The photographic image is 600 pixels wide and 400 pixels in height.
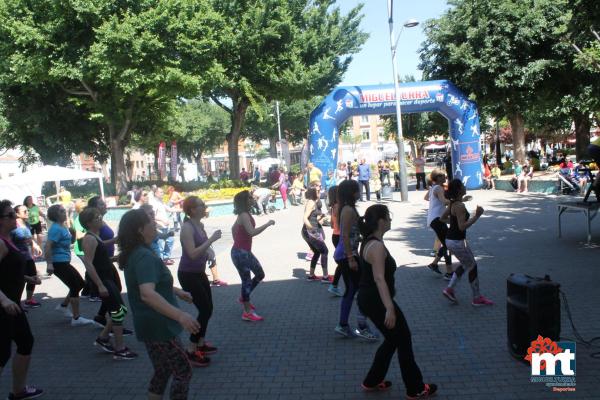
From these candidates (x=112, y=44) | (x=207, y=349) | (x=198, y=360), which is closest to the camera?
(x=198, y=360)

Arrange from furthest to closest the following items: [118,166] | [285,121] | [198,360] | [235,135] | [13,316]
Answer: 1. [285,121]
2. [235,135]
3. [118,166]
4. [198,360]
5. [13,316]

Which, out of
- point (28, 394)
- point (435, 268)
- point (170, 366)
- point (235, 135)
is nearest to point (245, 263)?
point (28, 394)

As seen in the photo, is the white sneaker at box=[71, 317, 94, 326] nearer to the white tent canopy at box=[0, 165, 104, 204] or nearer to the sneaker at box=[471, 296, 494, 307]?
the sneaker at box=[471, 296, 494, 307]

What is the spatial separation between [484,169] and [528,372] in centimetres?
2026

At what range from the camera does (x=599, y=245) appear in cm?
991

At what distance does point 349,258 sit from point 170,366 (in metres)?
2.65

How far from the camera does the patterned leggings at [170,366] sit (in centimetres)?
348

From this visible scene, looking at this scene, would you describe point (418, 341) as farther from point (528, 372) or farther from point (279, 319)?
point (279, 319)

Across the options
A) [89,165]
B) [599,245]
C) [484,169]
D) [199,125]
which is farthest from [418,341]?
[89,165]

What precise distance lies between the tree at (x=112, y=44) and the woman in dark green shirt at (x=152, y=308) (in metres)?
19.4

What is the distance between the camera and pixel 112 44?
21312mm

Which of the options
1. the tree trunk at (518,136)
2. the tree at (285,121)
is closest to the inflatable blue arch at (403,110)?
the tree trunk at (518,136)

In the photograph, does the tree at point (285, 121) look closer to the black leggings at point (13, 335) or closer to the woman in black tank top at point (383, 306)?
the black leggings at point (13, 335)

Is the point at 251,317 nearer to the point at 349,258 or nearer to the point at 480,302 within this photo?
the point at 349,258
